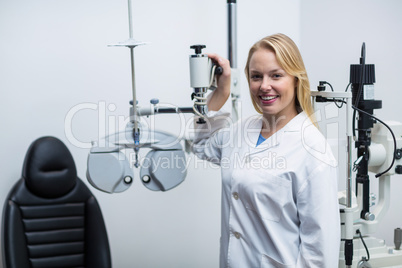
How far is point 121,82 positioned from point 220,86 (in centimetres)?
83

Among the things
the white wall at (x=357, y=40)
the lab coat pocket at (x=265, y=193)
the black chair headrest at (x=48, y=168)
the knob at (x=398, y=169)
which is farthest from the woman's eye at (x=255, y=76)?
the white wall at (x=357, y=40)

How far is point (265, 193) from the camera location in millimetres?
1383

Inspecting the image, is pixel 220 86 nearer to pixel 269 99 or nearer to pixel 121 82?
pixel 269 99

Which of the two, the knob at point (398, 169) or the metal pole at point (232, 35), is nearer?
the knob at point (398, 169)

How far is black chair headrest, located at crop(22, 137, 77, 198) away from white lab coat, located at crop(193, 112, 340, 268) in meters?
0.81

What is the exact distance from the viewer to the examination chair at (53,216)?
202cm

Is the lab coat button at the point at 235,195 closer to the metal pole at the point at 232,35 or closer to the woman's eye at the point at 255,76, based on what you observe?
the woman's eye at the point at 255,76

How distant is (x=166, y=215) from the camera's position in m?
2.51

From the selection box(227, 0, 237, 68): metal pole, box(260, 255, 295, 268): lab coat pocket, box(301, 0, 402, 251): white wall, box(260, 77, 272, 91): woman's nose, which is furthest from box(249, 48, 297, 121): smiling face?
box(301, 0, 402, 251): white wall

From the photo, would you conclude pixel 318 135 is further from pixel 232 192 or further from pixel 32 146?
pixel 32 146

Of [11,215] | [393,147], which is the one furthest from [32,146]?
[393,147]

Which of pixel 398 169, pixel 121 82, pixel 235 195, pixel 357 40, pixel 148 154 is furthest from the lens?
pixel 357 40

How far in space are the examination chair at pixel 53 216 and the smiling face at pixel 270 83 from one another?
101cm

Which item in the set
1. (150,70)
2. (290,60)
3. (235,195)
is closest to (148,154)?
(235,195)
